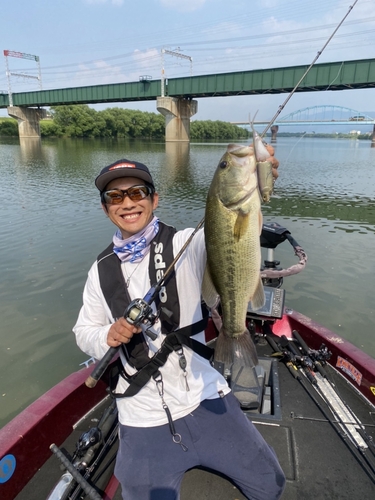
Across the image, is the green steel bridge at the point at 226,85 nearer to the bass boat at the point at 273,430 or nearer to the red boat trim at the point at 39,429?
the bass boat at the point at 273,430

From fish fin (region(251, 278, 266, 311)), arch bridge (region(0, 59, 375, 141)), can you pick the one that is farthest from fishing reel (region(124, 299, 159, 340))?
arch bridge (region(0, 59, 375, 141))

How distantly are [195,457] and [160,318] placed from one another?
1.10 m

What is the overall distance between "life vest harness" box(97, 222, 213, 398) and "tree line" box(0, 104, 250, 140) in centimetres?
8981

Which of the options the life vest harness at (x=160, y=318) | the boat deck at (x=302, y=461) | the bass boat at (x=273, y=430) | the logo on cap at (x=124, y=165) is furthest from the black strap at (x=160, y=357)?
the logo on cap at (x=124, y=165)

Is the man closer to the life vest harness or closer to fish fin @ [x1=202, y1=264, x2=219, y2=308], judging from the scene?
the life vest harness

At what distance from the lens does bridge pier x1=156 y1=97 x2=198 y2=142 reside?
56344 millimetres

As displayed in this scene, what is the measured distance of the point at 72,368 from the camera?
5.93 m

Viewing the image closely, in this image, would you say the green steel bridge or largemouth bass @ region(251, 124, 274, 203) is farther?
the green steel bridge

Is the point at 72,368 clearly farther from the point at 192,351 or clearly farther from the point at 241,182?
the point at 241,182

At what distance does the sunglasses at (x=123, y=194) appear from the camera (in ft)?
8.88

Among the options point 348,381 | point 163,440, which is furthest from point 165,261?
point 348,381

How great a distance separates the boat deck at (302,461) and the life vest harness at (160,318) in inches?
44.3

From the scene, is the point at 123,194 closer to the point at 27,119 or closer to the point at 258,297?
the point at 258,297

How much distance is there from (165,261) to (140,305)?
526mm
